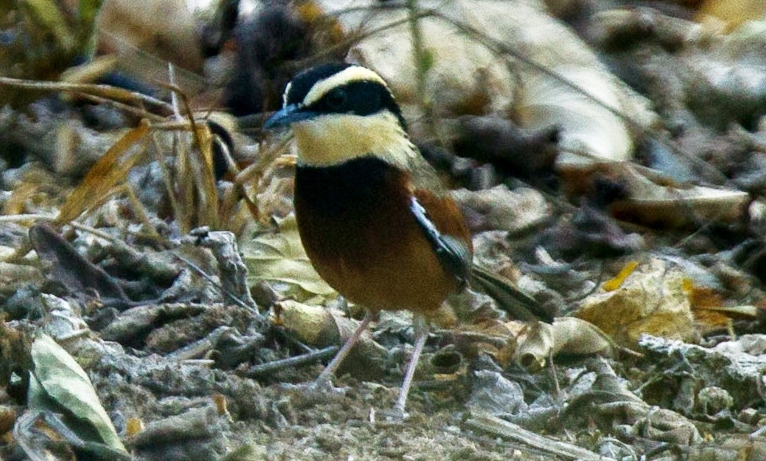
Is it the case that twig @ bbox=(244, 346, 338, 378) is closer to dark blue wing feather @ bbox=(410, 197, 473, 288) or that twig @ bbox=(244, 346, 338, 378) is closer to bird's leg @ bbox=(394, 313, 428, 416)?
bird's leg @ bbox=(394, 313, 428, 416)

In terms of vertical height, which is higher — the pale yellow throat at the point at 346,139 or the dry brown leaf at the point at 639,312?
the pale yellow throat at the point at 346,139

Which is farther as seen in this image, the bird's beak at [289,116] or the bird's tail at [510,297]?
the bird's tail at [510,297]

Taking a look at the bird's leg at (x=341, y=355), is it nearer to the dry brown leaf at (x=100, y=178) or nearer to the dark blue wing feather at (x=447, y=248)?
the dark blue wing feather at (x=447, y=248)

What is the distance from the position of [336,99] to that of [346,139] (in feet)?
0.48

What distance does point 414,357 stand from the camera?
16.9 feet

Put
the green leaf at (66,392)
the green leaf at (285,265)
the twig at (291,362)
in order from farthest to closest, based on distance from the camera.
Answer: the green leaf at (285,265), the twig at (291,362), the green leaf at (66,392)

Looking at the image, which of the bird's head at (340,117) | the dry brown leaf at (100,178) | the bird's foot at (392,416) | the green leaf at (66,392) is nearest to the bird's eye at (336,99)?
the bird's head at (340,117)

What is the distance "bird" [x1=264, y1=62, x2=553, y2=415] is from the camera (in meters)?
5.00

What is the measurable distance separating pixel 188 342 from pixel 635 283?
1865 mm

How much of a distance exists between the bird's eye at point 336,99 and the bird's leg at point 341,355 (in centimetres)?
80

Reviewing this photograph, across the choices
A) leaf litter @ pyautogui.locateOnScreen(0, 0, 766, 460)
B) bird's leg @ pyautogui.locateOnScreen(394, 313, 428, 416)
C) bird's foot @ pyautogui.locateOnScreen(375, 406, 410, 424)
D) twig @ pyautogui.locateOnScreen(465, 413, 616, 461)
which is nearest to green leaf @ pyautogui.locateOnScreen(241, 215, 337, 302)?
leaf litter @ pyautogui.locateOnScreen(0, 0, 766, 460)

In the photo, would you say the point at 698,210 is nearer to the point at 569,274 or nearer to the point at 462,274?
the point at 569,274

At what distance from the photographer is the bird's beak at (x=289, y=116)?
489cm

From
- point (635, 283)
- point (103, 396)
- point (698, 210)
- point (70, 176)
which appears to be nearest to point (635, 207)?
point (698, 210)
